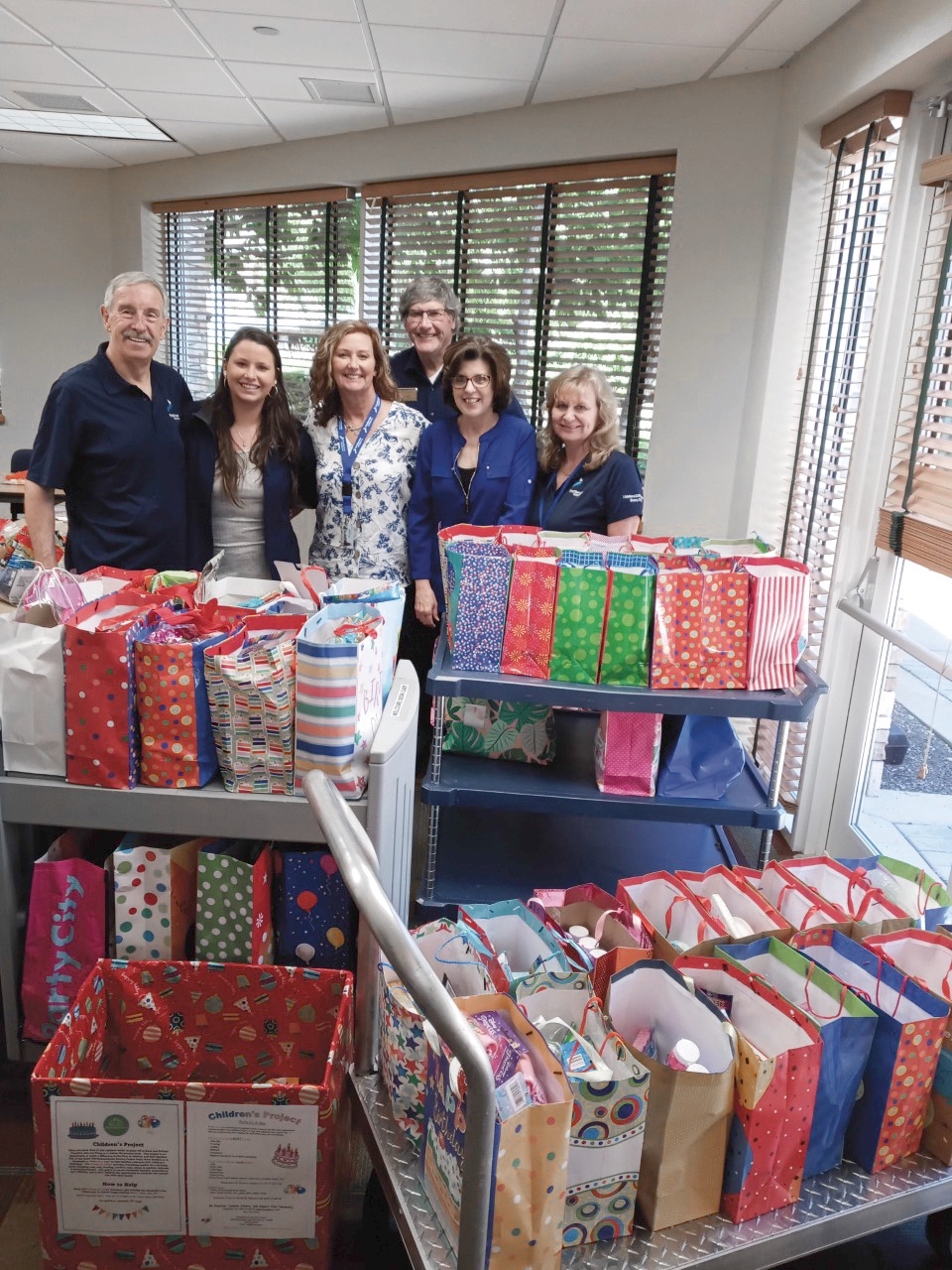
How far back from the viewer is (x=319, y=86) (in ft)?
14.6

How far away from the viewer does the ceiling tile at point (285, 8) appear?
11.1 ft

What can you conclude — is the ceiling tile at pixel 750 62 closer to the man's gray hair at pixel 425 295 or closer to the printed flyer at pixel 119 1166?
the man's gray hair at pixel 425 295

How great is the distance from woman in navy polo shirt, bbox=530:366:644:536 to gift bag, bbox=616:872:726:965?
1296 millimetres

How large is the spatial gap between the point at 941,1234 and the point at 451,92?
4548 mm

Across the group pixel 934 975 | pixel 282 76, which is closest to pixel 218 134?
pixel 282 76

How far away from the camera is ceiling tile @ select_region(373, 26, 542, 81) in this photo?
11.8ft

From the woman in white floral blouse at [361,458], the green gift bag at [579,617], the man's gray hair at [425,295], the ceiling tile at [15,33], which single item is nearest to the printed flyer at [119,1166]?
the green gift bag at [579,617]

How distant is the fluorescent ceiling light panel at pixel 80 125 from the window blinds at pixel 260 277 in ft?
2.32

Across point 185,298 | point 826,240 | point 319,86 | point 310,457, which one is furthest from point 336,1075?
point 185,298

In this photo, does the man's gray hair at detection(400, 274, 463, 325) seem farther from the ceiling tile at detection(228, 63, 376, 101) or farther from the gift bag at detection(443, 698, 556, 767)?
the gift bag at detection(443, 698, 556, 767)

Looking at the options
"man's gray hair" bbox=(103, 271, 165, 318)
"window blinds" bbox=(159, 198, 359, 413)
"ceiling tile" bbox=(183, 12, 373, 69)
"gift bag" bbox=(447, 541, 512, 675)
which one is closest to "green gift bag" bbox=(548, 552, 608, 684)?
"gift bag" bbox=(447, 541, 512, 675)

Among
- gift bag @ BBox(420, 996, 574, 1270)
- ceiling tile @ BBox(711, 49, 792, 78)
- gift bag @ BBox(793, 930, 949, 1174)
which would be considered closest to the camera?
gift bag @ BBox(420, 996, 574, 1270)

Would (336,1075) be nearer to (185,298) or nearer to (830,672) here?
(830,672)

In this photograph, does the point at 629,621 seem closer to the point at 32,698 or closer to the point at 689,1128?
the point at 689,1128
